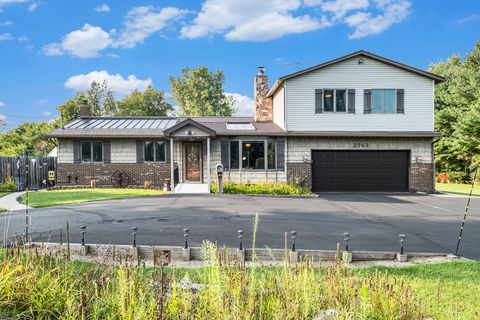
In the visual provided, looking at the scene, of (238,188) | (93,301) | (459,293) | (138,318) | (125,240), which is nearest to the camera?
(138,318)

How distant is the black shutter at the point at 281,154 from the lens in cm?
1922

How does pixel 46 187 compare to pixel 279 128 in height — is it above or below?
below

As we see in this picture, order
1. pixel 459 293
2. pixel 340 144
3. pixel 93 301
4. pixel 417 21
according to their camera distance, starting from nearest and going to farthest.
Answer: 1. pixel 93 301
2. pixel 459 293
3. pixel 340 144
4. pixel 417 21

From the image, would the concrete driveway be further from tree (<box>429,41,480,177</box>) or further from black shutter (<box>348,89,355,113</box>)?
tree (<box>429,41,480,177</box>)

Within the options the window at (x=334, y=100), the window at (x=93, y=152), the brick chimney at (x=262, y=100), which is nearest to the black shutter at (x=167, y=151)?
the window at (x=93, y=152)

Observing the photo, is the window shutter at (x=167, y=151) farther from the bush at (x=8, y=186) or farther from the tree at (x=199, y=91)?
the tree at (x=199, y=91)

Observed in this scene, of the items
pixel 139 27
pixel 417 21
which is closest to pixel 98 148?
pixel 417 21

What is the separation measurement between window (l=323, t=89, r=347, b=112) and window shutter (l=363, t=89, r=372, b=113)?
1.09m

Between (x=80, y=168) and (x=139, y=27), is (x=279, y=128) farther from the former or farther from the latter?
(x=139, y=27)

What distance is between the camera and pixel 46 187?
20.9 metres

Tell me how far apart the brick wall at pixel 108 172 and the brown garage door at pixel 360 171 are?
9.46 m

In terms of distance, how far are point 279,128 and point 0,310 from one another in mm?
17730

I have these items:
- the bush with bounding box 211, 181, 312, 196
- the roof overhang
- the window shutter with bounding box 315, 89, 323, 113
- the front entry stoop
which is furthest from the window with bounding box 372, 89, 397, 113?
the front entry stoop

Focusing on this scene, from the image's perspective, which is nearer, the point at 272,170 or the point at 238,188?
the point at 238,188
